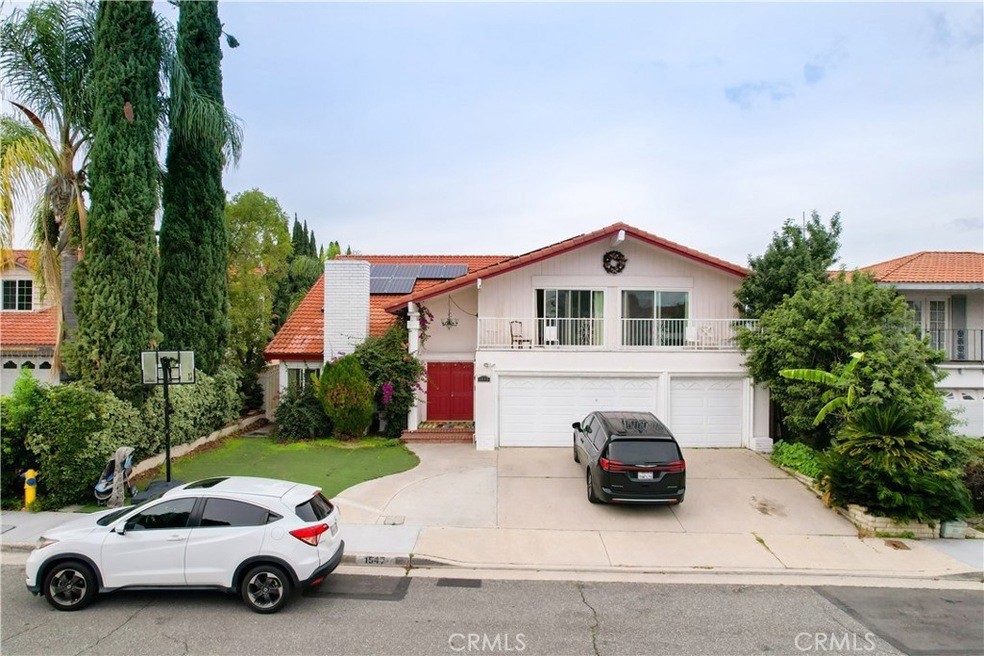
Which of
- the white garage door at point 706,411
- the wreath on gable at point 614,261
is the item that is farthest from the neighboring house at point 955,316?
the wreath on gable at point 614,261

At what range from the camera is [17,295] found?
794 inches

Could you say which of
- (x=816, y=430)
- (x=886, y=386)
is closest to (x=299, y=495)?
(x=886, y=386)

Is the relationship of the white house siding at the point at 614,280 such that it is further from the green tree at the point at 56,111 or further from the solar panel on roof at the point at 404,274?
the green tree at the point at 56,111

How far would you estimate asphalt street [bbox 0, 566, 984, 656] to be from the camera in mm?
5996

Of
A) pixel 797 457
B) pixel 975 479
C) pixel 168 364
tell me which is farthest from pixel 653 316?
pixel 168 364

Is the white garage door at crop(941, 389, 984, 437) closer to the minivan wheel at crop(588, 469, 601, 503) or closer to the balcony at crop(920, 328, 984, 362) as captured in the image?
the balcony at crop(920, 328, 984, 362)

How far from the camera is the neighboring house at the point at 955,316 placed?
16.5m

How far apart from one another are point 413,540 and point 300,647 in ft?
10.6

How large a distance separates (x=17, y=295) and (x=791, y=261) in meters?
27.5

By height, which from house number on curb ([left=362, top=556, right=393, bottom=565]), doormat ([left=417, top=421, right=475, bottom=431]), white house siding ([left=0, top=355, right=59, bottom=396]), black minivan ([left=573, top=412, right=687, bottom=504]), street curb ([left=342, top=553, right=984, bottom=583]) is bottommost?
street curb ([left=342, top=553, right=984, bottom=583])

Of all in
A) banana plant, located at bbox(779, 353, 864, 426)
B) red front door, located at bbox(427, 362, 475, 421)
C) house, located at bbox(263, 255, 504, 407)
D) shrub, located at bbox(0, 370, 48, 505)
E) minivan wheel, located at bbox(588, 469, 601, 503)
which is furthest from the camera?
red front door, located at bbox(427, 362, 475, 421)

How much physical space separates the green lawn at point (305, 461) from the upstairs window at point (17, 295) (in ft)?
37.8

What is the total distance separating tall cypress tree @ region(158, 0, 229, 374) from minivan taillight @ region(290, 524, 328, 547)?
11.2m

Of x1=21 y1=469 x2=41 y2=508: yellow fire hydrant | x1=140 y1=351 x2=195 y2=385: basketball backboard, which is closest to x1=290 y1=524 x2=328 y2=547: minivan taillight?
x1=140 y1=351 x2=195 y2=385: basketball backboard
